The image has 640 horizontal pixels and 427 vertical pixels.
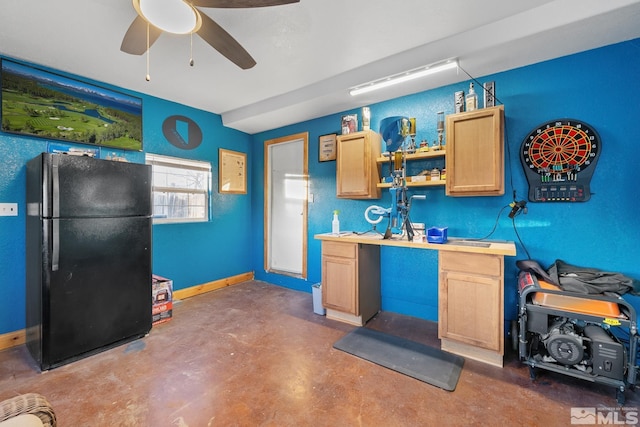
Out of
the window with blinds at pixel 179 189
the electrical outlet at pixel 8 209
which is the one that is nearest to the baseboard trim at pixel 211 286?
the window with blinds at pixel 179 189

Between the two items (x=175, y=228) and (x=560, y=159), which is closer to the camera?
(x=560, y=159)

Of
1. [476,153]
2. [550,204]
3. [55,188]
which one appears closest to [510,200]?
[550,204]

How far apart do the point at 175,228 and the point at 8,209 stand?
1.52 metres

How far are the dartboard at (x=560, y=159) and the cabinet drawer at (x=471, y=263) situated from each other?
2.72ft

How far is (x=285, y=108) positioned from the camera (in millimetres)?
3477

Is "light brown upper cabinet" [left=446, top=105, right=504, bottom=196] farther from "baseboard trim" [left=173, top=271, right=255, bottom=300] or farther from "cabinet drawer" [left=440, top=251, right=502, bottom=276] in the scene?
"baseboard trim" [left=173, top=271, right=255, bottom=300]

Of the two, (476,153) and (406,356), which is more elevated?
(476,153)

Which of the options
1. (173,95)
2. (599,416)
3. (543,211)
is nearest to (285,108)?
(173,95)

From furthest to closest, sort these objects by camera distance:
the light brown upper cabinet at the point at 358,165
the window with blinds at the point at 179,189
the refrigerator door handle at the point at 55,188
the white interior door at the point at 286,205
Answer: the white interior door at the point at 286,205 < the window with blinds at the point at 179,189 < the light brown upper cabinet at the point at 358,165 < the refrigerator door handle at the point at 55,188

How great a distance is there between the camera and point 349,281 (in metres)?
2.88

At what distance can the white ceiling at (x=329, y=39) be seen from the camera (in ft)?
6.30

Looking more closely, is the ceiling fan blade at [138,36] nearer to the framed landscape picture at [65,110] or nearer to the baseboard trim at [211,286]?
the framed landscape picture at [65,110]

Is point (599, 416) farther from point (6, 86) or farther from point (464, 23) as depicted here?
point (6, 86)

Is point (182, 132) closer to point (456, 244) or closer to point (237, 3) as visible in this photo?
point (237, 3)
